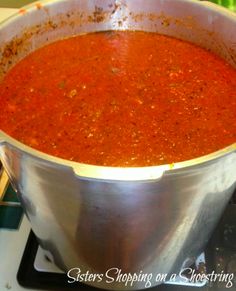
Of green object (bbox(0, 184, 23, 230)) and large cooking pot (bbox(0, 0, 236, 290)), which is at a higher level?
large cooking pot (bbox(0, 0, 236, 290))

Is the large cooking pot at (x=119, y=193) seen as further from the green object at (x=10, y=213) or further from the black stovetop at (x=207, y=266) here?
the green object at (x=10, y=213)

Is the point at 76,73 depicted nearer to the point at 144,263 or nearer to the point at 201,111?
the point at 201,111

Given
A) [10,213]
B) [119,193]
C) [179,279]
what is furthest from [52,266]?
[119,193]

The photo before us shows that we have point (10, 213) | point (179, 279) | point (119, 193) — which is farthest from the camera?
point (10, 213)

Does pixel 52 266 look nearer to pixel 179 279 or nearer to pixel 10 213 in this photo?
pixel 10 213

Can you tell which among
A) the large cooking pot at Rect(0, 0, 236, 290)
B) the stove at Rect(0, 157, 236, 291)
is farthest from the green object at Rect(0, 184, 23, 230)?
the large cooking pot at Rect(0, 0, 236, 290)

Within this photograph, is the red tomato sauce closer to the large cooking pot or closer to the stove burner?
the large cooking pot

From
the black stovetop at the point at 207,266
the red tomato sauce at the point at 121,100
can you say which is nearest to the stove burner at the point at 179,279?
the black stovetop at the point at 207,266
